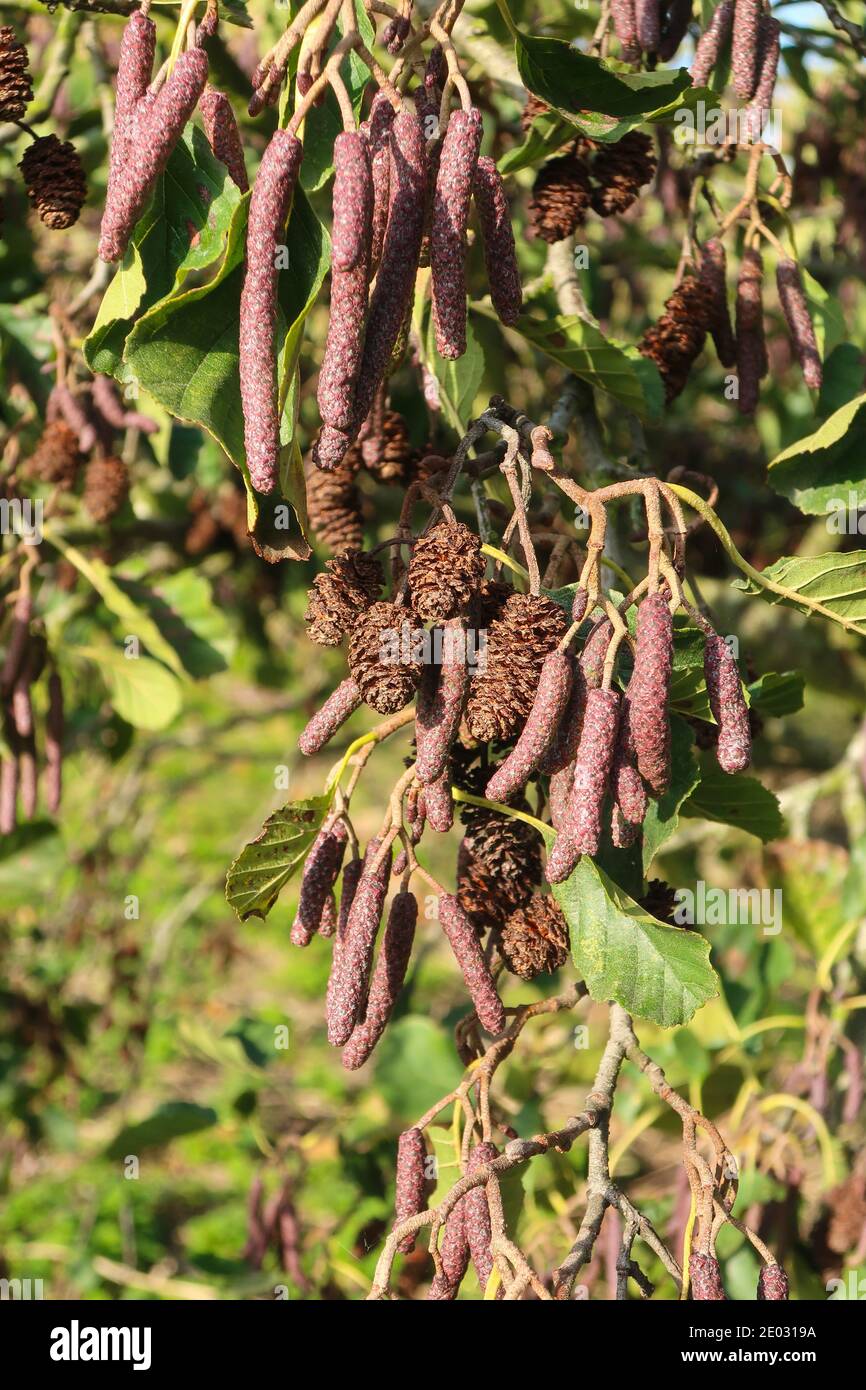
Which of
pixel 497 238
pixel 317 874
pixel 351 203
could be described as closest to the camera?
pixel 351 203

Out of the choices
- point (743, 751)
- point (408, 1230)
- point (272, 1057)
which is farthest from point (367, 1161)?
point (743, 751)

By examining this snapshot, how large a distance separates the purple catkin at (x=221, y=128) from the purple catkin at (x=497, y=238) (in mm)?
206

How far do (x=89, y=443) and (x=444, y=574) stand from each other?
1.21 m

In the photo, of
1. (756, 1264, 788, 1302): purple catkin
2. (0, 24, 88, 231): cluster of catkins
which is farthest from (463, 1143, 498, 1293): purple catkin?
(0, 24, 88, 231): cluster of catkins

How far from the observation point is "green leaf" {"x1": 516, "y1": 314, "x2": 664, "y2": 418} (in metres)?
1.64

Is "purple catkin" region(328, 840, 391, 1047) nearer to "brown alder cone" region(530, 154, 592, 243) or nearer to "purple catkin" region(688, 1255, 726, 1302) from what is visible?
"purple catkin" region(688, 1255, 726, 1302)

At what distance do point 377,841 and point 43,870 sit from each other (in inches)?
115

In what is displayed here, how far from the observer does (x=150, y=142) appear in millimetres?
1067

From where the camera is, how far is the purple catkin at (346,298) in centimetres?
100

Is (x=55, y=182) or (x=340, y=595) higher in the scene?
(x=55, y=182)

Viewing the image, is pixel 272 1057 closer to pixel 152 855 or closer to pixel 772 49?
pixel 772 49

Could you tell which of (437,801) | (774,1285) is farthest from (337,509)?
(774,1285)

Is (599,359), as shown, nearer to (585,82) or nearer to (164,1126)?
(585,82)

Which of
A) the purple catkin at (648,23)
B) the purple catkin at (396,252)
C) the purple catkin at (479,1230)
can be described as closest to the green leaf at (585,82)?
the purple catkin at (396,252)
